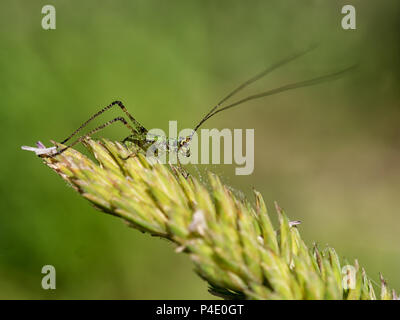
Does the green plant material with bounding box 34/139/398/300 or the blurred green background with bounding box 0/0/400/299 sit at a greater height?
the blurred green background with bounding box 0/0/400/299

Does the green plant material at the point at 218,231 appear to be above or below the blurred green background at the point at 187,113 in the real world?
below

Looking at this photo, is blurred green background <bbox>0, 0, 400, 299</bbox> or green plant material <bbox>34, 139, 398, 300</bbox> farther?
blurred green background <bbox>0, 0, 400, 299</bbox>

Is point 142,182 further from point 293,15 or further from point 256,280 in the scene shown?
point 293,15

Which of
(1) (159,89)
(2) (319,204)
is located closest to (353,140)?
(2) (319,204)

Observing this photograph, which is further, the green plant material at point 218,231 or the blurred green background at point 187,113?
the blurred green background at point 187,113
